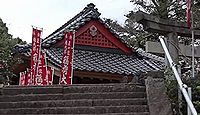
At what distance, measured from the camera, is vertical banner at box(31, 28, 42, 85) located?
452 inches

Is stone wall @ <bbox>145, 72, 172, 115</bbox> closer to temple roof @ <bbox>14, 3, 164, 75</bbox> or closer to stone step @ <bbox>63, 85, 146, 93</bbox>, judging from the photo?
stone step @ <bbox>63, 85, 146, 93</bbox>

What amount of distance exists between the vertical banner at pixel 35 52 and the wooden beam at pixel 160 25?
4882 millimetres

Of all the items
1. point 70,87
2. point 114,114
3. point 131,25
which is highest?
point 131,25

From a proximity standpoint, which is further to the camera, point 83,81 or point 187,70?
point 83,81

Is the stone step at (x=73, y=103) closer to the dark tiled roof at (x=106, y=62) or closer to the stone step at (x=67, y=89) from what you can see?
the stone step at (x=67, y=89)

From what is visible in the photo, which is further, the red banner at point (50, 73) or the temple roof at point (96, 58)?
the temple roof at point (96, 58)

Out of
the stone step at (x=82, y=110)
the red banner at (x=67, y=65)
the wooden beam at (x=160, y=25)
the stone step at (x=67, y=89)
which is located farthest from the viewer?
the red banner at (x=67, y=65)

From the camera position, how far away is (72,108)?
5.63 metres

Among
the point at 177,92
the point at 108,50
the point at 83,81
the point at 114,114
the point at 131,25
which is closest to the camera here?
the point at 114,114

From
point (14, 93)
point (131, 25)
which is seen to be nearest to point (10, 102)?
point (14, 93)

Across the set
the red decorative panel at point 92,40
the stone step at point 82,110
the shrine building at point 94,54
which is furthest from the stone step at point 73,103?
the red decorative panel at point 92,40

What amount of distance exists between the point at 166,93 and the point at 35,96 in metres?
2.16

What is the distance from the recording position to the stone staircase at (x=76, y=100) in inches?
221

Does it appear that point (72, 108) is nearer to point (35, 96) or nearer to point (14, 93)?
point (35, 96)
